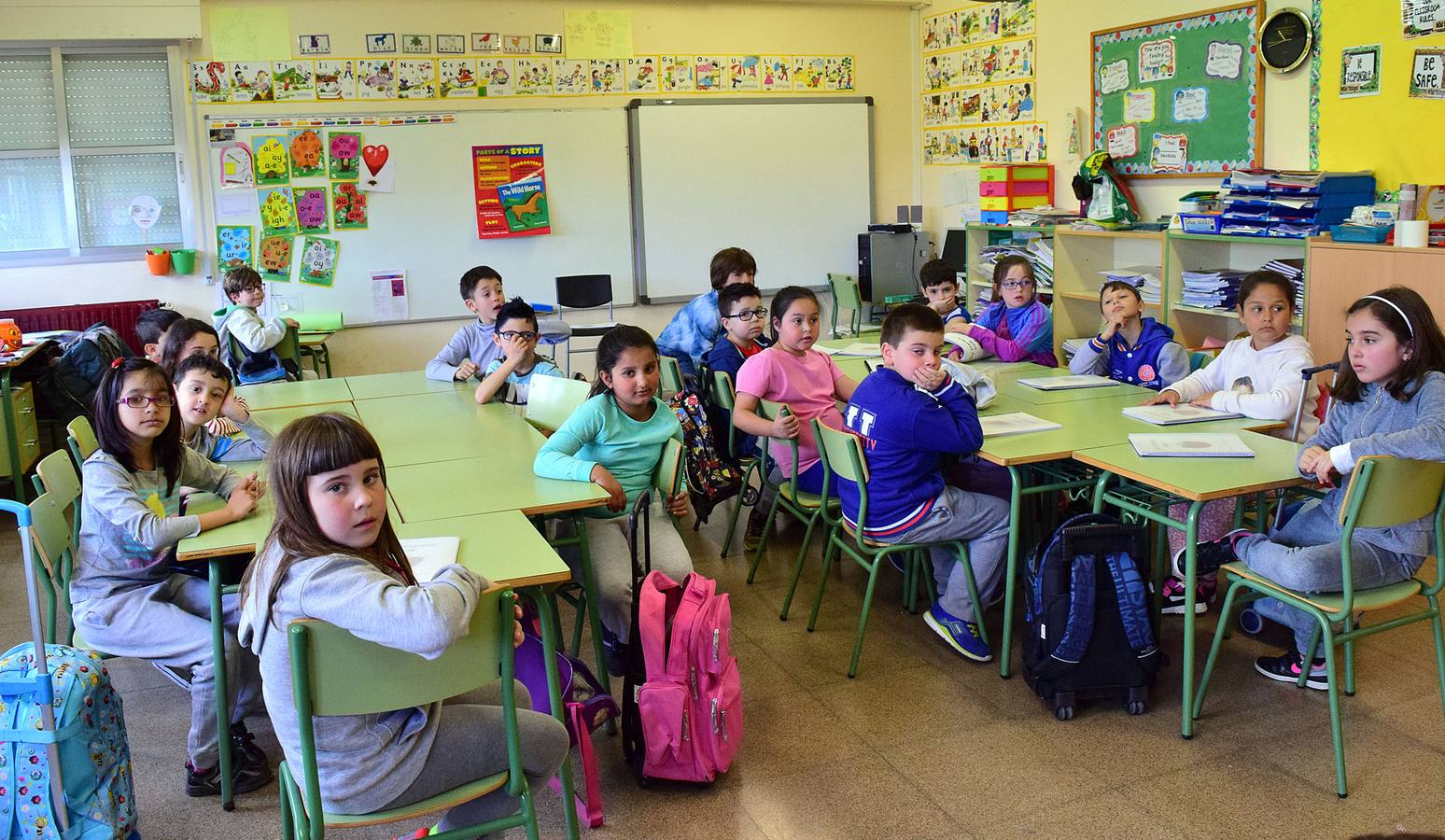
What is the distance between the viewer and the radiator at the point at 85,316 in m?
6.55

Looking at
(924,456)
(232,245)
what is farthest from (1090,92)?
(232,245)

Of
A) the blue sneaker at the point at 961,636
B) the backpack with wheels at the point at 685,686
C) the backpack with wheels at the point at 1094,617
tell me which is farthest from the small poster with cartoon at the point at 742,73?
the backpack with wheels at the point at 685,686

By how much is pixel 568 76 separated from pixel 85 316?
3.08 metres

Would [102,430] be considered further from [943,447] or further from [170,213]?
[170,213]

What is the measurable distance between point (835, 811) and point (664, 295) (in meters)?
5.38

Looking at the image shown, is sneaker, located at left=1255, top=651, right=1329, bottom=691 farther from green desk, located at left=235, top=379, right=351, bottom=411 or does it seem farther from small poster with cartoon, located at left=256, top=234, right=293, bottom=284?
small poster with cartoon, located at left=256, top=234, right=293, bottom=284

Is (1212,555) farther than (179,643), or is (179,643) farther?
(1212,555)

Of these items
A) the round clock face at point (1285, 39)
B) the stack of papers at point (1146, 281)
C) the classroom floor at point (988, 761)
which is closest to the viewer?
the classroom floor at point (988, 761)

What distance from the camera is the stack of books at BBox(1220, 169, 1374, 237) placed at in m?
4.72

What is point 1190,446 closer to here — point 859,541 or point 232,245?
point 859,541

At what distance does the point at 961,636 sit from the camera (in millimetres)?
3492

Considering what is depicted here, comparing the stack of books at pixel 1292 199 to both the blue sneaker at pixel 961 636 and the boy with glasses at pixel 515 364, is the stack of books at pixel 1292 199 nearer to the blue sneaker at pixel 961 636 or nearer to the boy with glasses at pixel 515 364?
the blue sneaker at pixel 961 636

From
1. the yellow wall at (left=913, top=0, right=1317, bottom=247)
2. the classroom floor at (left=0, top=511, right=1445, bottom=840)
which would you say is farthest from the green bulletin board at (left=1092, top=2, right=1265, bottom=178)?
the classroom floor at (left=0, top=511, right=1445, bottom=840)

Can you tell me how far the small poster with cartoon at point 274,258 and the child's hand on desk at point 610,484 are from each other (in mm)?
4645
